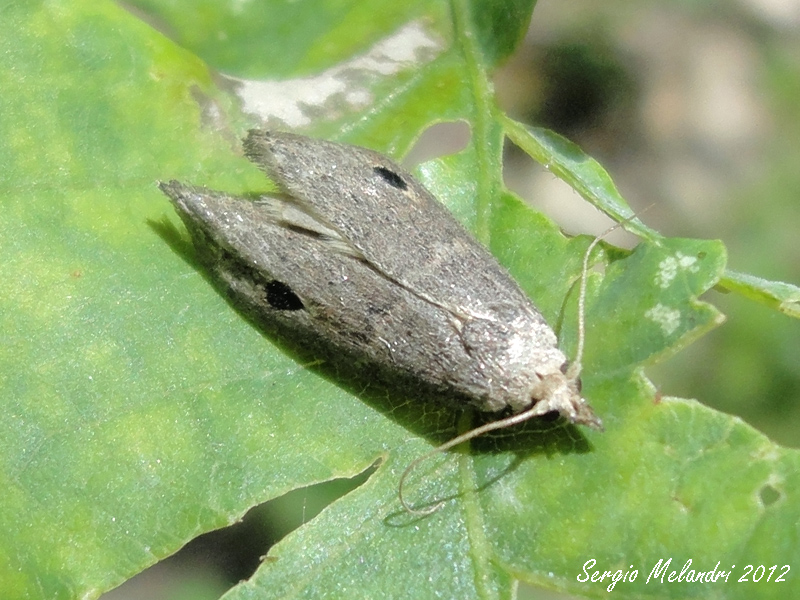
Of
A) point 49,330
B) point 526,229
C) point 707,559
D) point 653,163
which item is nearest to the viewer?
point 707,559

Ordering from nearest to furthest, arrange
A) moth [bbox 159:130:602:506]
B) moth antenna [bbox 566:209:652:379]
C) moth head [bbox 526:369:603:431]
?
moth head [bbox 526:369:603:431]
moth antenna [bbox 566:209:652:379]
moth [bbox 159:130:602:506]

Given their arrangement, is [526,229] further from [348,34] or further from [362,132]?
[348,34]

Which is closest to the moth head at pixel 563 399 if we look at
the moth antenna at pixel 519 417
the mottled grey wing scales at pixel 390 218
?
the moth antenna at pixel 519 417

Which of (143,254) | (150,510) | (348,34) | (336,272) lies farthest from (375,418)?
(348,34)

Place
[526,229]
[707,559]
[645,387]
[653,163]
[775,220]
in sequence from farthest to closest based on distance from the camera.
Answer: [653,163]
[775,220]
[526,229]
[645,387]
[707,559]

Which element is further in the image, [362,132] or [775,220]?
[775,220]

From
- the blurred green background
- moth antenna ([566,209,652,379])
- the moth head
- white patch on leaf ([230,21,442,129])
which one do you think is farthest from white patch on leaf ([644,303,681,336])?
the blurred green background

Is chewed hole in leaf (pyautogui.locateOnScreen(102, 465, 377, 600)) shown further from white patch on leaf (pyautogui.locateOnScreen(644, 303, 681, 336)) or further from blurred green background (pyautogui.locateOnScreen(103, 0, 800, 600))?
Answer: white patch on leaf (pyautogui.locateOnScreen(644, 303, 681, 336))

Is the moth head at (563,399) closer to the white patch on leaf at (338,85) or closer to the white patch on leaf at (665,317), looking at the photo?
the white patch on leaf at (665,317)
